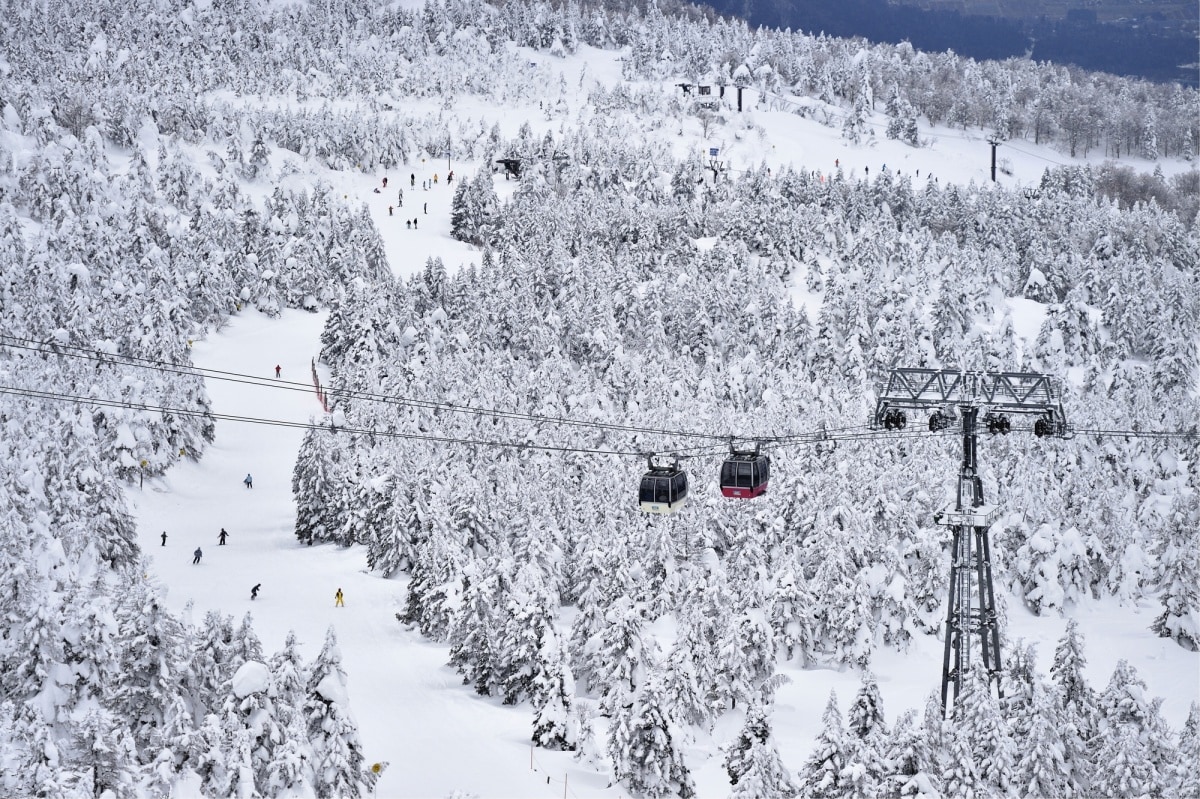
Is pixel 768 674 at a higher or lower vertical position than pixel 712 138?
lower

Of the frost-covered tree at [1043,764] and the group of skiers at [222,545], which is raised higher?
the frost-covered tree at [1043,764]

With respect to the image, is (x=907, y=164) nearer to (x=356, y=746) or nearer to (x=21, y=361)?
(x=21, y=361)

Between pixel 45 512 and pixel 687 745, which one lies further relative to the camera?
pixel 45 512

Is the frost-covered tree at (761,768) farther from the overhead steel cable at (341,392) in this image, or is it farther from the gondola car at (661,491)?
the overhead steel cable at (341,392)

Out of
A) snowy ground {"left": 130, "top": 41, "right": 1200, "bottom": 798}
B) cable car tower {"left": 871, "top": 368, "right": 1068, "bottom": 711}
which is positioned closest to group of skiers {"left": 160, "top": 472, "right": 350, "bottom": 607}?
snowy ground {"left": 130, "top": 41, "right": 1200, "bottom": 798}

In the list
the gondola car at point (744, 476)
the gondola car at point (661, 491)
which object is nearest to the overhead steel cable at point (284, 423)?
the gondola car at point (661, 491)

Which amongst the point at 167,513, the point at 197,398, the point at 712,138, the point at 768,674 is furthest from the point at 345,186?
the point at 768,674
